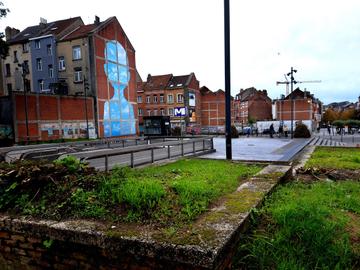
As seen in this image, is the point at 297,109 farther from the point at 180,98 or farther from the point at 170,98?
the point at 170,98

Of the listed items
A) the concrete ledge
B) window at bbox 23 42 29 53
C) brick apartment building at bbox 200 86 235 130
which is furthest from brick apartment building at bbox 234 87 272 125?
the concrete ledge

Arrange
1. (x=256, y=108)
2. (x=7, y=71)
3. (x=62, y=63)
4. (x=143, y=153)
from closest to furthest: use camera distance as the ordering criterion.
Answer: (x=143, y=153)
(x=62, y=63)
(x=7, y=71)
(x=256, y=108)

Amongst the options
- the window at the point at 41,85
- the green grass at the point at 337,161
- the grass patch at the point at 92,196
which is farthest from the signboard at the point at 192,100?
the grass patch at the point at 92,196

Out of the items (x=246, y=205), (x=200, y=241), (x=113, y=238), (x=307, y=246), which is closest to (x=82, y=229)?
(x=113, y=238)

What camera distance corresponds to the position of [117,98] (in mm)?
39000

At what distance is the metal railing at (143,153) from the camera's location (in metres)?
8.43

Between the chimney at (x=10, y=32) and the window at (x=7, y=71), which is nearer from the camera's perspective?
the window at (x=7, y=71)

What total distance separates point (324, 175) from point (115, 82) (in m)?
34.8

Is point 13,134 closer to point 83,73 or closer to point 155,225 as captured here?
point 83,73

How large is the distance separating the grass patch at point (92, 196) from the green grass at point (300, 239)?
718mm

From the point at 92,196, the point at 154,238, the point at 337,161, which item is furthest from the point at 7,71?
the point at 154,238

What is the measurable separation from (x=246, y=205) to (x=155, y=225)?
1273 millimetres

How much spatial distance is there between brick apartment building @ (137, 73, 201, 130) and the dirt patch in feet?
171

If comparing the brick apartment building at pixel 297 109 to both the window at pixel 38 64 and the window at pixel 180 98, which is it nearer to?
→ the window at pixel 180 98
